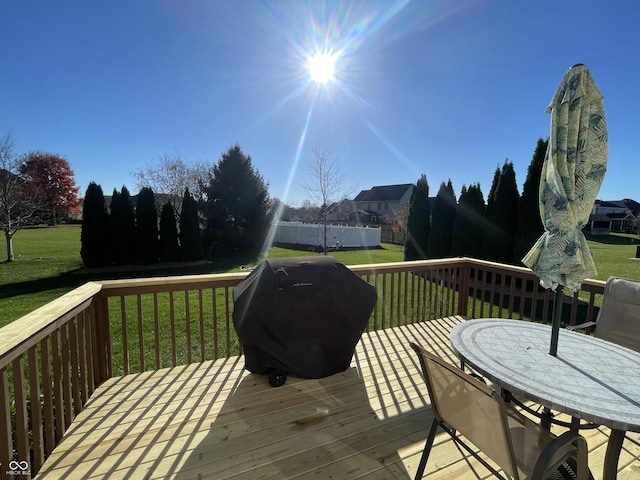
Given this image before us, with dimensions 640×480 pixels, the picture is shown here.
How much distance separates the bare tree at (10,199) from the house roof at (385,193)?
1143 inches

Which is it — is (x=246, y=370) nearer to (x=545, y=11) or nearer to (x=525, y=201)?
(x=545, y=11)

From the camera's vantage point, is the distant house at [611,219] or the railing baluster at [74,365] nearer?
the railing baluster at [74,365]

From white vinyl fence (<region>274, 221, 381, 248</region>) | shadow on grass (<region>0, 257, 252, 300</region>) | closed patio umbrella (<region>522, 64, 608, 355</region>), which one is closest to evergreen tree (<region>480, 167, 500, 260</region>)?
closed patio umbrella (<region>522, 64, 608, 355</region>)

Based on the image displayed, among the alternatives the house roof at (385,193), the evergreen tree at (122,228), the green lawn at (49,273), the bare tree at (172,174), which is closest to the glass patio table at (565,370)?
the green lawn at (49,273)

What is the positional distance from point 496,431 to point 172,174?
18.6 m

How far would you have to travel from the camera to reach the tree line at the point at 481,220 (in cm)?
735

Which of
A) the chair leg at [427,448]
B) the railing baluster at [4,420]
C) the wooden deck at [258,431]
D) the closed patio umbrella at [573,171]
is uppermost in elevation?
the closed patio umbrella at [573,171]

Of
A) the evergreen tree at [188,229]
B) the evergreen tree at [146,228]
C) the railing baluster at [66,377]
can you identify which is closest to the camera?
the railing baluster at [66,377]

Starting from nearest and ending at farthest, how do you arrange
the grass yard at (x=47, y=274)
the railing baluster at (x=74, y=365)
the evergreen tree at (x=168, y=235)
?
the railing baluster at (x=74, y=365) < the grass yard at (x=47, y=274) < the evergreen tree at (x=168, y=235)

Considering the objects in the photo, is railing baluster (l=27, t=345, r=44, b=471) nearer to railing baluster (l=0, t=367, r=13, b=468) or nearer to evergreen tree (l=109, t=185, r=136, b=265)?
→ railing baluster (l=0, t=367, r=13, b=468)

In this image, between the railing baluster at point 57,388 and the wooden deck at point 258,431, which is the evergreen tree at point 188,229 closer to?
the wooden deck at point 258,431

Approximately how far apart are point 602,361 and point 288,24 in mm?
5514

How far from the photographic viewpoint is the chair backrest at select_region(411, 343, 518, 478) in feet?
3.47

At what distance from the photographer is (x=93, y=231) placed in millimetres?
10102
